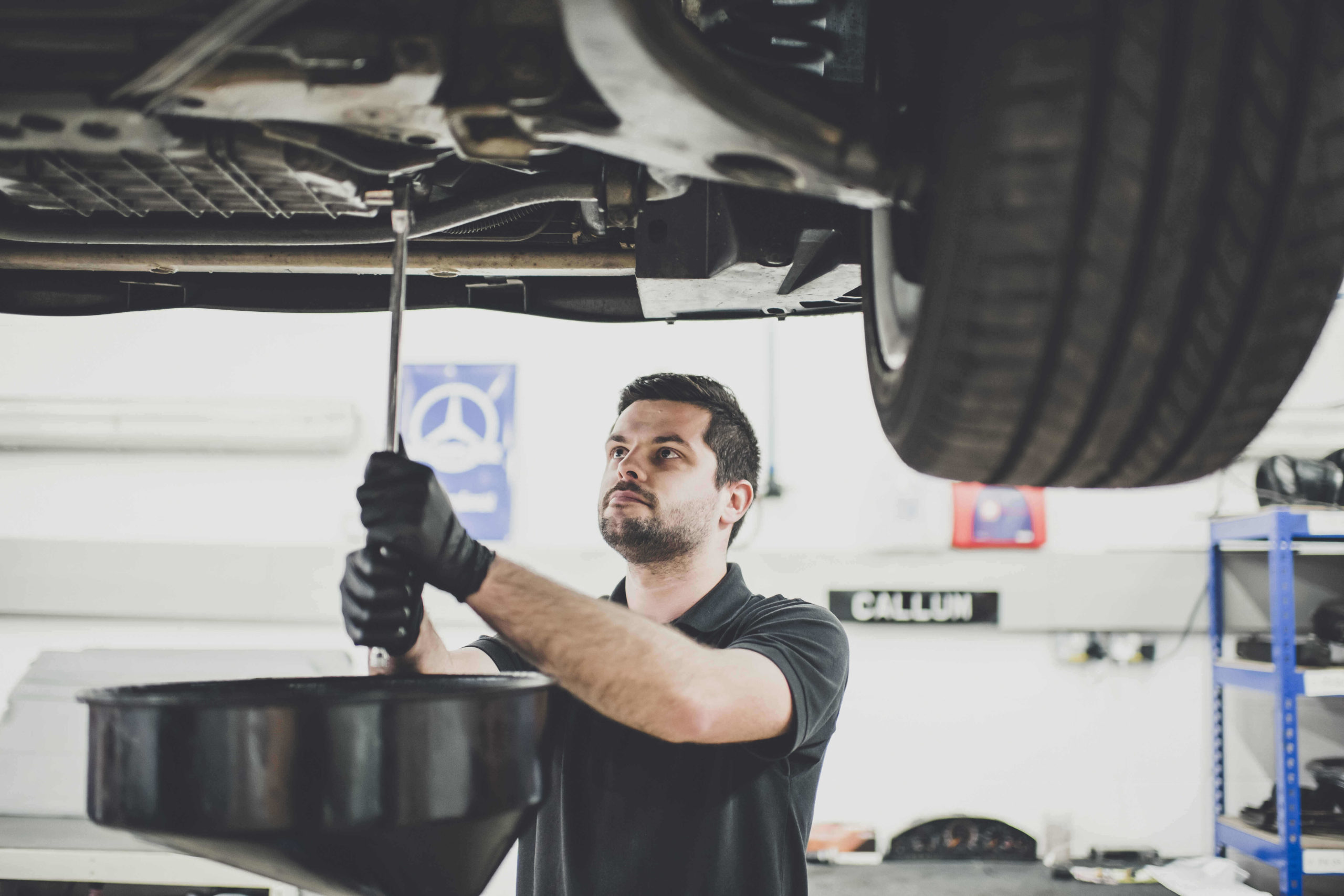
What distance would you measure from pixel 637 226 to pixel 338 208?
231 millimetres

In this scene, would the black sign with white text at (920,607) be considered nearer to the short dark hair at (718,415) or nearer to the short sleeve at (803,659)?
the short dark hair at (718,415)

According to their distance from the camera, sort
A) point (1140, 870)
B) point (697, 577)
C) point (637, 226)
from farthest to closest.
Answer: point (1140, 870)
point (697, 577)
point (637, 226)

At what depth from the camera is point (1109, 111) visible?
472 millimetres

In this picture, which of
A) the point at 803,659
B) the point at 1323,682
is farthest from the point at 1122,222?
the point at 1323,682

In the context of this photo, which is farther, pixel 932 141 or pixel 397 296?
pixel 397 296

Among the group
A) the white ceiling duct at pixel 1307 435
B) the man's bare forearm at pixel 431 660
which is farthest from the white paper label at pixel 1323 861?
the man's bare forearm at pixel 431 660

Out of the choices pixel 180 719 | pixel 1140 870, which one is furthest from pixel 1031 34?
pixel 1140 870

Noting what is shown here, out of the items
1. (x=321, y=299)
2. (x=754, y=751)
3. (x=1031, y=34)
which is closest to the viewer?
(x=1031, y=34)

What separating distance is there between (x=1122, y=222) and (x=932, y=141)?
0.39 feet

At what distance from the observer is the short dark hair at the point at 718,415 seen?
136 centimetres

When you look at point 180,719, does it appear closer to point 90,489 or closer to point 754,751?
point 754,751

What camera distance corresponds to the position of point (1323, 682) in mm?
2062

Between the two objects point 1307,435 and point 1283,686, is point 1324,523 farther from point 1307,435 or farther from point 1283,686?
point 1307,435

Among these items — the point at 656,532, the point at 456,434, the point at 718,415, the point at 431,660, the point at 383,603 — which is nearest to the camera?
the point at 383,603
